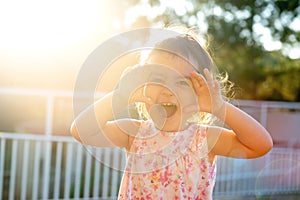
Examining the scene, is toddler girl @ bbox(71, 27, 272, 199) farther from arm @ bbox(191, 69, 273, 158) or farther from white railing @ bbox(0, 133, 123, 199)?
white railing @ bbox(0, 133, 123, 199)

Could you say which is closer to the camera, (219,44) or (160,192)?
(160,192)

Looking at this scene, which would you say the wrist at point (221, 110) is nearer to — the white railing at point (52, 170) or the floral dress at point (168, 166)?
the floral dress at point (168, 166)

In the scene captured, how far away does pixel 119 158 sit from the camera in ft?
18.8

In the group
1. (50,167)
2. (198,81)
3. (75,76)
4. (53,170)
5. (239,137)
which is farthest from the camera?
(75,76)

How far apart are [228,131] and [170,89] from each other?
0.27m

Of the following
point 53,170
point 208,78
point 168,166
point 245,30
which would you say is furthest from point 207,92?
point 245,30

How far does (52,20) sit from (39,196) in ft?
14.5

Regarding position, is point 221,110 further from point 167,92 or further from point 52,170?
point 52,170

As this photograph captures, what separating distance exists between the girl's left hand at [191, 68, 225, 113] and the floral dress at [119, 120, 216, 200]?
203mm

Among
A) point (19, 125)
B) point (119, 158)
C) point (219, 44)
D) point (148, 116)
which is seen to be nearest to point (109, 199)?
point (119, 158)

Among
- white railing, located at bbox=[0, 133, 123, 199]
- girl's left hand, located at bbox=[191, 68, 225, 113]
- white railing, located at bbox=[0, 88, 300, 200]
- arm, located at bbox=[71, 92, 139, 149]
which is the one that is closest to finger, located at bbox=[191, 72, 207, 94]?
girl's left hand, located at bbox=[191, 68, 225, 113]

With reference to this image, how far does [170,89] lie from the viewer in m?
1.66

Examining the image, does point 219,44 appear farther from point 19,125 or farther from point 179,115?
point 179,115

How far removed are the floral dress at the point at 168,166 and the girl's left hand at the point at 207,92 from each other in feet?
0.66
